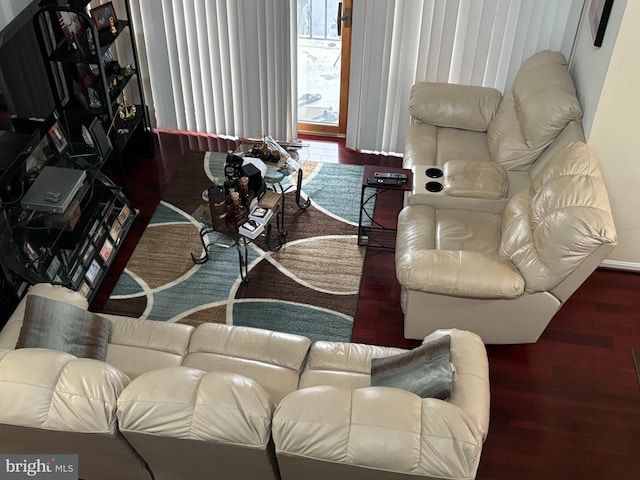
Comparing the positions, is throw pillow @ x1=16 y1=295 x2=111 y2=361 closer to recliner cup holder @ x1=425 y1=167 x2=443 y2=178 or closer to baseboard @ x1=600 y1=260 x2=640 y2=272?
recliner cup holder @ x1=425 y1=167 x2=443 y2=178

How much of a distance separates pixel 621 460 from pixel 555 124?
1846mm

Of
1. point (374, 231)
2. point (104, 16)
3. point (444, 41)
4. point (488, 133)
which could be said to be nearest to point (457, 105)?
point (488, 133)

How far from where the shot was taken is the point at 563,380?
3498 millimetres

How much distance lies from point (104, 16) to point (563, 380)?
3.68 meters

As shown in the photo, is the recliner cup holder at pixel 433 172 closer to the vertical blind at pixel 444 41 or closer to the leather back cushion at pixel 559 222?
the leather back cushion at pixel 559 222

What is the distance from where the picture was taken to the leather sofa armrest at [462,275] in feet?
10.5

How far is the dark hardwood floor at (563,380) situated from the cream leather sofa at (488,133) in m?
0.67

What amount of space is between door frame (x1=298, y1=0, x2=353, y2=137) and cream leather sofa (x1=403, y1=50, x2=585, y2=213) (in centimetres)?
69

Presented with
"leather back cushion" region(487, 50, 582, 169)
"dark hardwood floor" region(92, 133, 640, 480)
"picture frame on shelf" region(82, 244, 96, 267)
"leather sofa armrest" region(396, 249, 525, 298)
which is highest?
"leather back cushion" region(487, 50, 582, 169)

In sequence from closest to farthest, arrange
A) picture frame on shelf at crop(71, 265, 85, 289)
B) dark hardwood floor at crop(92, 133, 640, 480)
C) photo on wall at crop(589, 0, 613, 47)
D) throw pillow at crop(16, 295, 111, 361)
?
throw pillow at crop(16, 295, 111, 361)
dark hardwood floor at crop(92, 133, 640, 480)
photo on wall at crop(589, 0, 613, 47)
picture frame on shelf at crop(71, 265, 85, 289)

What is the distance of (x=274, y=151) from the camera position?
426 centimetres

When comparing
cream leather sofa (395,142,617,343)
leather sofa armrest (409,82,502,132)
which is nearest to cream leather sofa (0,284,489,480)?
cream leather sofa (395,142,617,343)

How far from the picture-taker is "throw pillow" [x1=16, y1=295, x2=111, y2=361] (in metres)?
2.80

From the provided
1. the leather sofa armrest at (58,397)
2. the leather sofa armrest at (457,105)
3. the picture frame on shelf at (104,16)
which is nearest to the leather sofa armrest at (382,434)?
the leather sofa armrest at (58,397)
